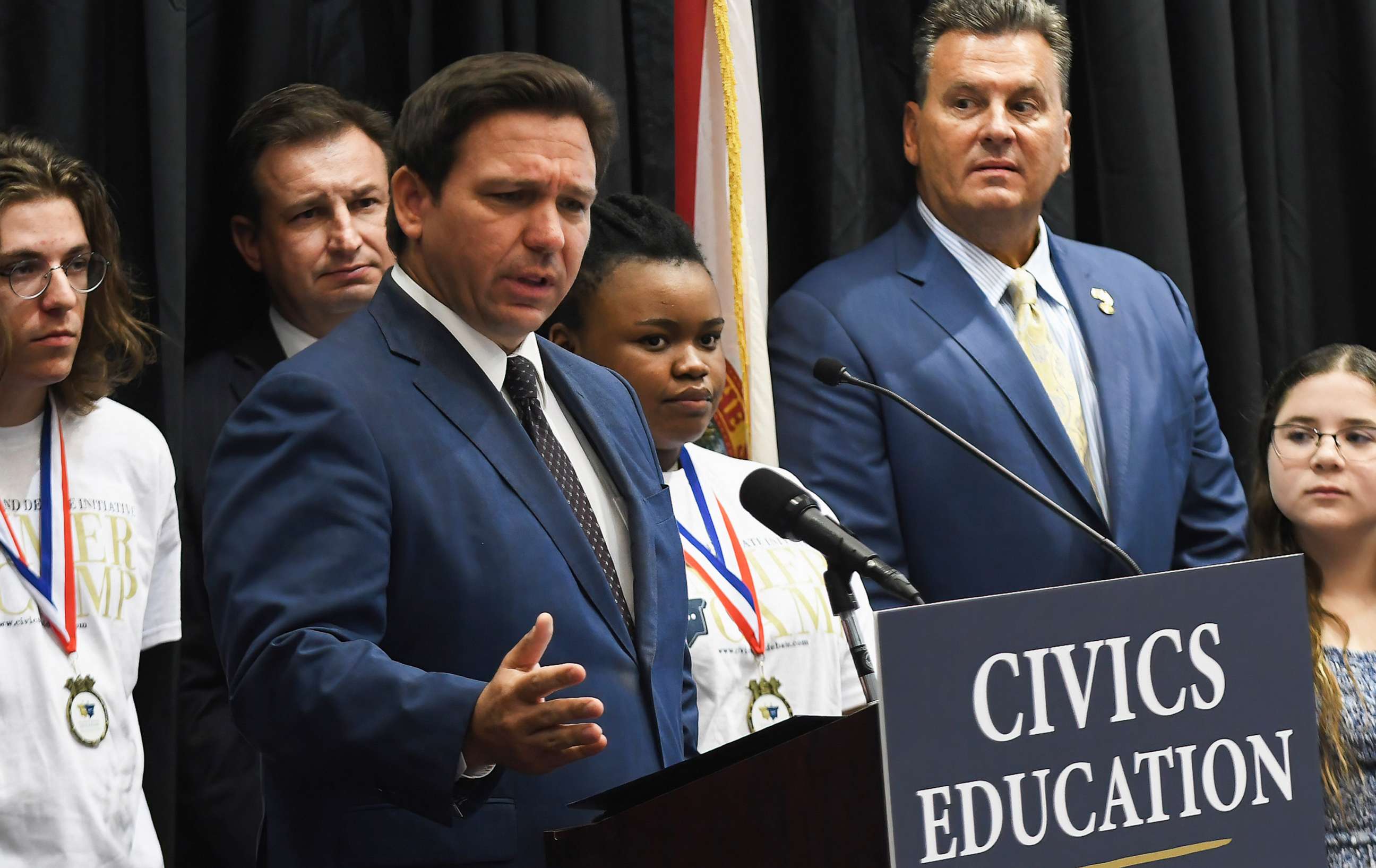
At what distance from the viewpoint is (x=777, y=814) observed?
4.42ft

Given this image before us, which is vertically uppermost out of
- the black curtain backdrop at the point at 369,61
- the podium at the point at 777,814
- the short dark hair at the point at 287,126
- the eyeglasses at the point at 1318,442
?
the black curtain backdrop at the point at 369,61

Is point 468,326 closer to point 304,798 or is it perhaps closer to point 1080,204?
point 304,798

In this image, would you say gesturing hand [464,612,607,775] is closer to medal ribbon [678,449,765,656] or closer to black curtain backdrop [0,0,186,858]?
medal ribbon [678,449,765,656]

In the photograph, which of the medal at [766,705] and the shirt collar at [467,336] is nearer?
the shirt collar at [467,336]

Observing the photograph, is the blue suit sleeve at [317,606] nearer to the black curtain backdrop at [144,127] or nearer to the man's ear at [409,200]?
the man's ear at [409,200]

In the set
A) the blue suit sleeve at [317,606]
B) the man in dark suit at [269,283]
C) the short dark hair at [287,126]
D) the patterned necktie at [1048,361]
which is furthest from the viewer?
the patterned necktie at [1048,361]

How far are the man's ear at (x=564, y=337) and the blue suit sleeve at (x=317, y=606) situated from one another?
40.8 inches

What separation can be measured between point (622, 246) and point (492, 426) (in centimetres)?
100

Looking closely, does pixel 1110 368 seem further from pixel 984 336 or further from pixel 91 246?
pixel 91 246

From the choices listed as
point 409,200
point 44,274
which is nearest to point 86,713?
A: point 44,274

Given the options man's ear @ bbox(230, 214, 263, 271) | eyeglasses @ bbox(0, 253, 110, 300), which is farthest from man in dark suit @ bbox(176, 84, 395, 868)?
eyeglasses @ bbox(0, 253, 110, 300)

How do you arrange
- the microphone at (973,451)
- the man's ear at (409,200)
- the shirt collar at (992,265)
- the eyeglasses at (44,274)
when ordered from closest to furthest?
the microphone at (973,451) < the man's ear at (409,200) < the eyeglasses at (44,274) < the shirt collar at (992,265)

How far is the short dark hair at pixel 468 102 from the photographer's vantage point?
185 centimetres

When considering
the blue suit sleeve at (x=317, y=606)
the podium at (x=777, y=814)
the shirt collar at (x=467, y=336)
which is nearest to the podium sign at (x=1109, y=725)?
the podium at (x=777, y=814)
